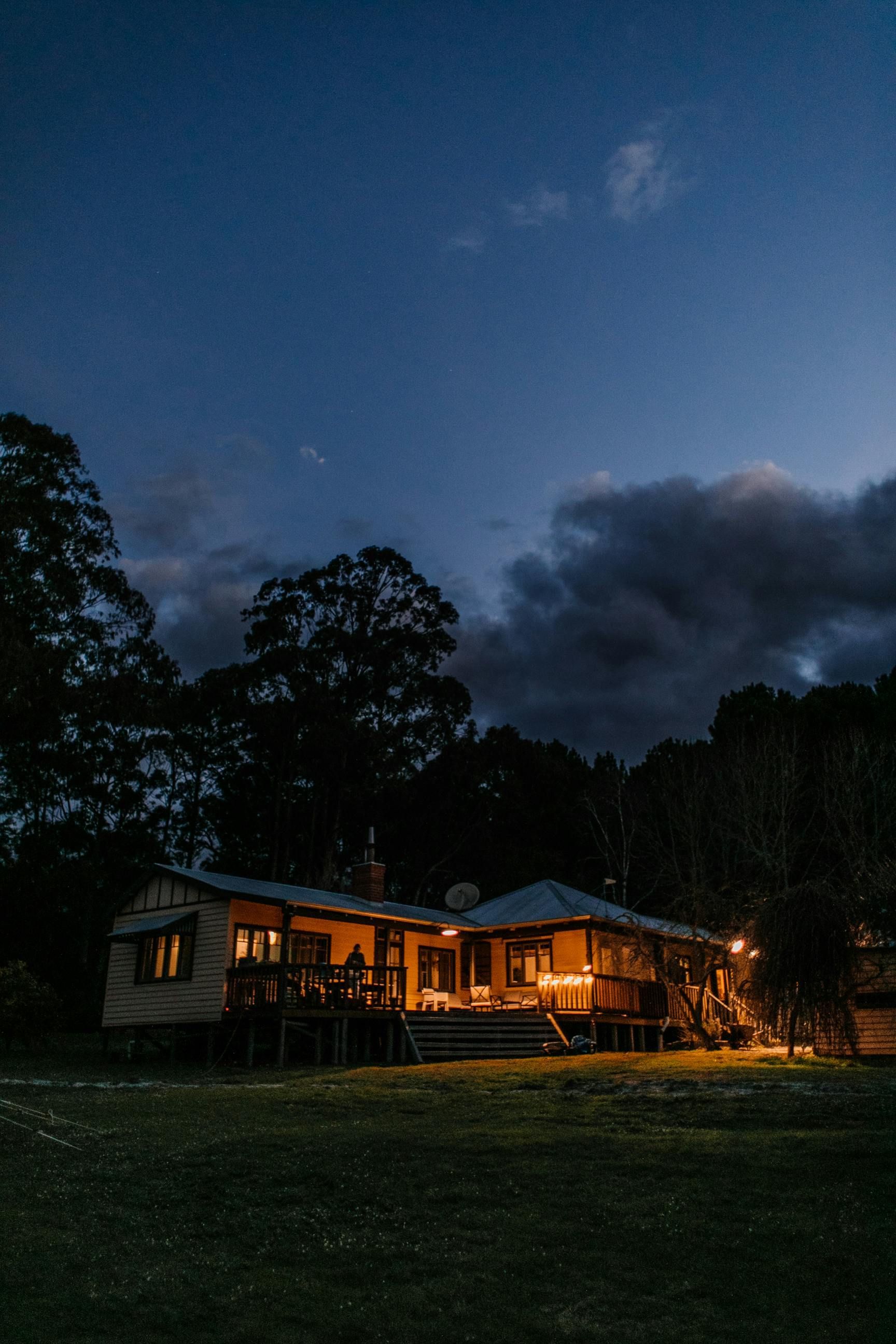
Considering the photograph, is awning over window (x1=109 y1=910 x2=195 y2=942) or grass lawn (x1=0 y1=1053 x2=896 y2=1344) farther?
awning over window (x1=109 y1=910 x2=195 y2=942)

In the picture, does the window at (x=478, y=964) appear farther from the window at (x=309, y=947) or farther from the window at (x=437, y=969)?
the window at (x=309, y=947)

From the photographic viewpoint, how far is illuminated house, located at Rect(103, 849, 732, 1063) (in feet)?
65.6

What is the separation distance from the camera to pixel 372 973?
840 inches

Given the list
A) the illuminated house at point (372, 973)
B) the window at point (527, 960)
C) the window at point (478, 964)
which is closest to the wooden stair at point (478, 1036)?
the illuminated house at point (372, 973)

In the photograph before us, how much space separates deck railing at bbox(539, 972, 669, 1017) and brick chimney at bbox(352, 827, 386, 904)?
4578 millimetres

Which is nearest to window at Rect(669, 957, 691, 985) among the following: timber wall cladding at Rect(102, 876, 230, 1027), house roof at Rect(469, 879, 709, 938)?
house roof at Rect(469, 879, 709, 938)

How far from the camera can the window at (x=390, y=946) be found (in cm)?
2412

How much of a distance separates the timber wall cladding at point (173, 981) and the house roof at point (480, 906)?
1.73 feet

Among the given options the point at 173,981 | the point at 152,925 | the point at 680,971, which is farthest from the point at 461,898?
the point at 152,925

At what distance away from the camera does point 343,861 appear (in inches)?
1565

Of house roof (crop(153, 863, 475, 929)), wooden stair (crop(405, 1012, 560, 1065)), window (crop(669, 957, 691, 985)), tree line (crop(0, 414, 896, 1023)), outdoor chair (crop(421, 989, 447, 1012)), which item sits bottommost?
wooden stair (crop(405, 1012, 560, 1065))

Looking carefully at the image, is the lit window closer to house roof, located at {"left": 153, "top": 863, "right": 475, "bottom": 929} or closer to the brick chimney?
house roof, located at {"left": 153, "top": 863, "right": 475, "bottom": 929}

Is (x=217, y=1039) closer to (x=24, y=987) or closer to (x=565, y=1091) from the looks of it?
(x=24, y=987)

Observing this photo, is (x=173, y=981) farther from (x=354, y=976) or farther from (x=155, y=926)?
(x=354, y=976)
